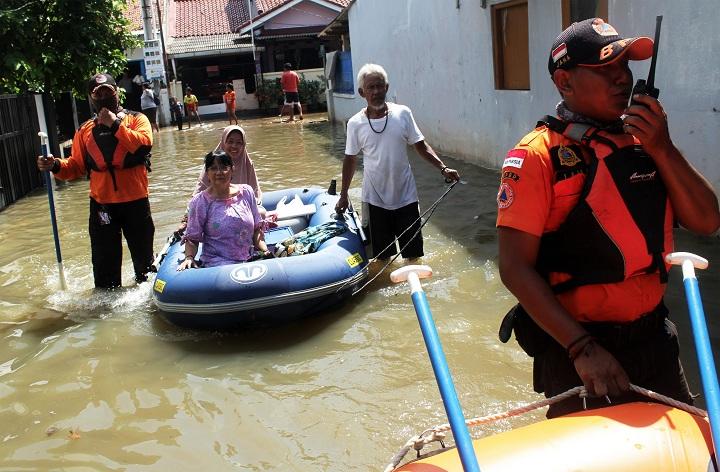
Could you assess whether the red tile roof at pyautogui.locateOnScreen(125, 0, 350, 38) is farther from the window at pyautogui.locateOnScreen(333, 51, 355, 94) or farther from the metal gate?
the metal gate

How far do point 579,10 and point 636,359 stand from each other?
242 inches

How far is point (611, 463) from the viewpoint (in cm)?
155

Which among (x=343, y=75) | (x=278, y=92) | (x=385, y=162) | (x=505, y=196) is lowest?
(x=385, y=162)

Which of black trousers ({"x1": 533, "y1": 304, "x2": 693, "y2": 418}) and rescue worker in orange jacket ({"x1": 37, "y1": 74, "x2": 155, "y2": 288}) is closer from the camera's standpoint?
black trousers ({"x1": 533, "y1": 304, "x2": 693, "y2": 418})

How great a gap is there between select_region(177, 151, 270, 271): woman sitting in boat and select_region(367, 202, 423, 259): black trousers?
0.90 meters

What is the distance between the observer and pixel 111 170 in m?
5.46

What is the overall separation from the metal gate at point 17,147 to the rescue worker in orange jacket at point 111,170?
17.1 feet

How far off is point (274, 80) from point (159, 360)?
22720mm

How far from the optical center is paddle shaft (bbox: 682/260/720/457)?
1.51 metres

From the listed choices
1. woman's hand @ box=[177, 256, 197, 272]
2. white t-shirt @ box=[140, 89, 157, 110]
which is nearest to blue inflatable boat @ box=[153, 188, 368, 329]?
woman's hand @ box=[177, 256, 197, 272]

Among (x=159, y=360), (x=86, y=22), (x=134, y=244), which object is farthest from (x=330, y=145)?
(x=159, y=360)

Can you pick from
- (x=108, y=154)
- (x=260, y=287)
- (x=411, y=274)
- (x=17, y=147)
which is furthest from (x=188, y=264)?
(x=17, y=147)

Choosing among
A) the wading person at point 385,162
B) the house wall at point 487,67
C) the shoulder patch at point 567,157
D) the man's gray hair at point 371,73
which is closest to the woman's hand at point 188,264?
the wading person at point 385,162

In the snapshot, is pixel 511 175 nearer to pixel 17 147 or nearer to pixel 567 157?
pixel 567 157
